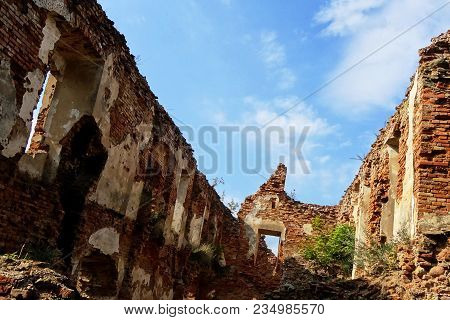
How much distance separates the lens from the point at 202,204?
16062mm

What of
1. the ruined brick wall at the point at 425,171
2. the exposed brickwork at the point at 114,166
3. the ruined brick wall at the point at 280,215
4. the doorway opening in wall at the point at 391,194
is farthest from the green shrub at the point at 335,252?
the ruined brick wall at the point at 425,171

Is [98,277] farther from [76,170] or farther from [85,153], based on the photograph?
[85,153]

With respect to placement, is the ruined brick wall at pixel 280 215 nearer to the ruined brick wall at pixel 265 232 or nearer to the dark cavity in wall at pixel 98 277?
the ruined brick wall at pixel 265 232

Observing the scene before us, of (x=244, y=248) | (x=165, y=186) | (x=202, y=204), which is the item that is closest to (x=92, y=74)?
(x=165, y=186)

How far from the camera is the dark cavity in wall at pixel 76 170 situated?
7586 mm

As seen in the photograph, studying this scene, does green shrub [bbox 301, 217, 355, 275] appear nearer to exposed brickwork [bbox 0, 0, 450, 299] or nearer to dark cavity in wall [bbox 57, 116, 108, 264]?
exposed brickwork [bbox 0, 0, 450, 299]

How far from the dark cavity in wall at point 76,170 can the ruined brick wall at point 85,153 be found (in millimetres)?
17

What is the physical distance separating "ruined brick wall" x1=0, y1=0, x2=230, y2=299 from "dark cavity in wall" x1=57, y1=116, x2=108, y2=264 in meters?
0.02

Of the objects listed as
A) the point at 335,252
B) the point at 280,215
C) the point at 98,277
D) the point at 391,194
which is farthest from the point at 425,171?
the point at 280,215

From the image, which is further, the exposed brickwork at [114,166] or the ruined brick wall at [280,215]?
the ruined brick wall at [280,215]

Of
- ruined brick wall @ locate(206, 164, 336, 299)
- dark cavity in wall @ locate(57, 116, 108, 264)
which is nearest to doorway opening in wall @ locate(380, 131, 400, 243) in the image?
dark cavity in wall @ locate(57, 116, 108, 264)

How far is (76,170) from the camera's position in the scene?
7938mm
